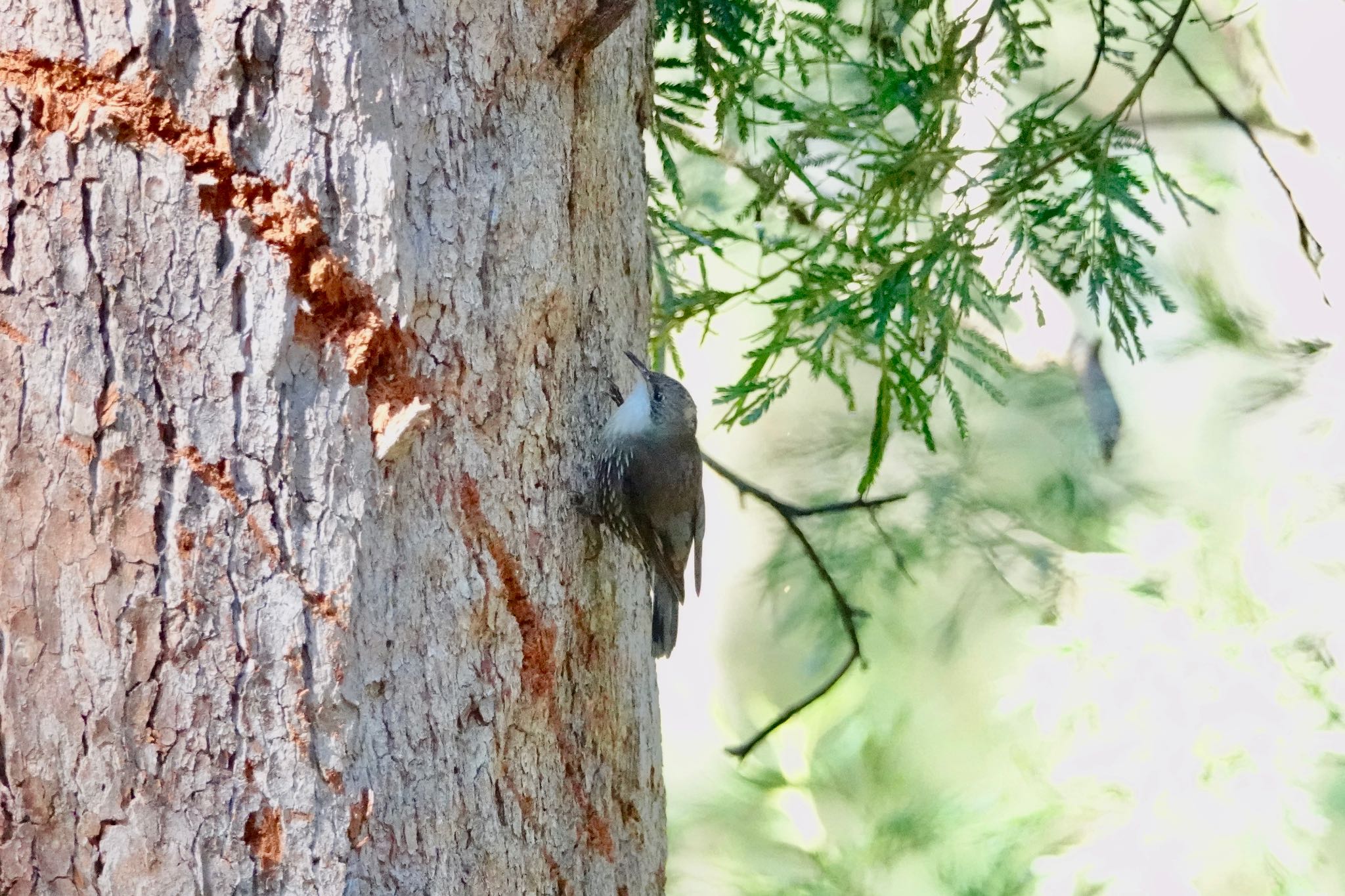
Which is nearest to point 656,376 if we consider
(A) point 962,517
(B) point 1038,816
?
(A) point 962,517

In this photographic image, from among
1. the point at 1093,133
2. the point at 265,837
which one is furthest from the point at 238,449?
the point at 1093,133

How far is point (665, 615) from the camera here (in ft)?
6.81

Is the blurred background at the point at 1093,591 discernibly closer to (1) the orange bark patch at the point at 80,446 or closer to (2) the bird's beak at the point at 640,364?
(2) the bird's beak at the point at 640,364

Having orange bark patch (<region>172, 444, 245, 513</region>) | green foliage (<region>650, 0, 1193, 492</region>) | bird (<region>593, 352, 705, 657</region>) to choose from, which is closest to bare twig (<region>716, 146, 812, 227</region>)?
green foliage (<region>650, 0, 1193, 492</region>)

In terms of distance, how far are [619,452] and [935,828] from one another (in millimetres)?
2207

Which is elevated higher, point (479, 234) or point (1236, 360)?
point (1236, 360)

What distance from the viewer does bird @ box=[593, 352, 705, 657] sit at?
1.76m

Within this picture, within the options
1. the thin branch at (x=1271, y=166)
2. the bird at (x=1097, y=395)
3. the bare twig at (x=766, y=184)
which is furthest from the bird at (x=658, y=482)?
the bird at (x=1097, y=395)

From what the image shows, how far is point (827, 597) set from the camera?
3656 millimetres

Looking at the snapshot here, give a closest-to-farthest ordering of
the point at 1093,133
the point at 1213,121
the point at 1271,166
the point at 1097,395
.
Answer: the point at 1093,133
the point at 1271,166
the point at 1213,121
the point at 1097,395

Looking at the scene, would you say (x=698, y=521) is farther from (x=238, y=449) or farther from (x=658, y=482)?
(x=238, y=449)

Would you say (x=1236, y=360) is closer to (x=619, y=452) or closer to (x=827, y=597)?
(x=827, y=597)

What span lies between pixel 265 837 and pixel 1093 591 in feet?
8.37

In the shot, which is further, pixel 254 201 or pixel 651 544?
pixel 651 544
